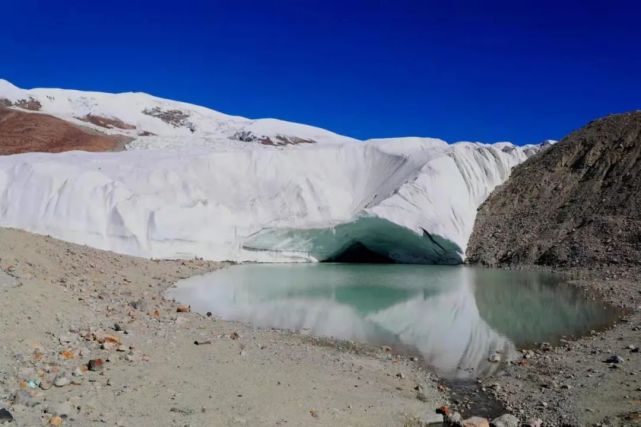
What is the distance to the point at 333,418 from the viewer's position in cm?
495

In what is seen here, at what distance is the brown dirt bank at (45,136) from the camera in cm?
3503

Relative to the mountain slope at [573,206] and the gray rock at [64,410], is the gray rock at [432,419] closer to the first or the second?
the gray rock at [64,410]

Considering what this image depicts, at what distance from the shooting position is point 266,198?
23.3m

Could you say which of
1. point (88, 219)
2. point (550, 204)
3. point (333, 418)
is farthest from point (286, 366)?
point (550, 204)

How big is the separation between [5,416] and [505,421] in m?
4.27

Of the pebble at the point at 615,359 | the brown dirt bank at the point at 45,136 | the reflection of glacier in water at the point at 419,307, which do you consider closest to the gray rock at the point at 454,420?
the reflection of glacier in water at the point at 419,307

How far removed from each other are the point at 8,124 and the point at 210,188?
23.1 meters

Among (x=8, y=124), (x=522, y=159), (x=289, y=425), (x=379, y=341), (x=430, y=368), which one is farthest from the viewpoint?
(x=8, y=124)

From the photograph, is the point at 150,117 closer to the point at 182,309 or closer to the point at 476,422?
the point at 182,309

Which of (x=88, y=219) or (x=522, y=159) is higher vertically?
(x=522, y=159)

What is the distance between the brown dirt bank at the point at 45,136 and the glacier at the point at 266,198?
12.7 m

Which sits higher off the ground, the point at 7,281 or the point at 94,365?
the point at 7,281

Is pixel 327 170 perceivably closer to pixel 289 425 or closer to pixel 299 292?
pixel 299 292

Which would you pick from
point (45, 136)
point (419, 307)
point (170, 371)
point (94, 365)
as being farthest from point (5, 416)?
point (45, 136)
